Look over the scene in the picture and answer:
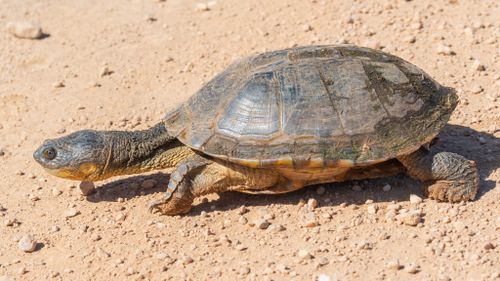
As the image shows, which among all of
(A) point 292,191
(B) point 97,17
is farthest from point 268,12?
(A) point 292,191

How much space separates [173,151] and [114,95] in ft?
7.36

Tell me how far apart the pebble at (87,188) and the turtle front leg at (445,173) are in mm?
2992

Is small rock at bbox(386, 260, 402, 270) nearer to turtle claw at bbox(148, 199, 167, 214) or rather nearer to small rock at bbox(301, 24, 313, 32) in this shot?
turtle claw at bbox(148, 199, 167, 214)

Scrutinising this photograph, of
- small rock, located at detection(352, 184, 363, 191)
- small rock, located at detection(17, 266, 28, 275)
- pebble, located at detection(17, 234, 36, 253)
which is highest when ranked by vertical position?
small rock, located at detection(352, 184, 363, 191)

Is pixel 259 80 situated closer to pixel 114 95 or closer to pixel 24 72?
pixel 114 95

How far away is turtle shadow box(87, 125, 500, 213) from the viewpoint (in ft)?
21.2

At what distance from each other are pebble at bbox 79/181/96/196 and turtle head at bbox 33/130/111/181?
0.24m

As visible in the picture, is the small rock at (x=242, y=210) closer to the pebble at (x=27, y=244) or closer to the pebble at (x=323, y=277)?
the pebble at (x=323, y=277)

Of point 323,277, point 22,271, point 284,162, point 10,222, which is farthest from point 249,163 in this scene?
point 10,222

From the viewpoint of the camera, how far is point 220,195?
22.5 feet

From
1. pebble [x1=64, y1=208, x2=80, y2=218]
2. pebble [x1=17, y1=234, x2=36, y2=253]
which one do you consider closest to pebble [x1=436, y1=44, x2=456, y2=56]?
pebble [x1=64, y1=208, x2=80, y2=218]

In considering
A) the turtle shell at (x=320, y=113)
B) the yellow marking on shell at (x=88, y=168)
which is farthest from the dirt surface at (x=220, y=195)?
the turtle shell at (x=320, y=113)

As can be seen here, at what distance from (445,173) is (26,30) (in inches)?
259

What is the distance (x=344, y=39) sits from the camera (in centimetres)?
923
